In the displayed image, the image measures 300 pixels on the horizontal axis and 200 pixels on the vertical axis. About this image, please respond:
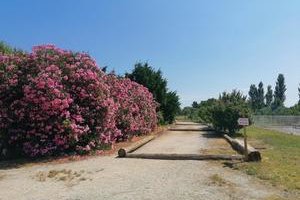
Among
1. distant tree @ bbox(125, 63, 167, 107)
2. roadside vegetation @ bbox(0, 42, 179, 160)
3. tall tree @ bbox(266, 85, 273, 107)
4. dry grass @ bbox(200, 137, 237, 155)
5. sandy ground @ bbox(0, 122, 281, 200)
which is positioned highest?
tall tree @ bbox(266, 85, 273, 107)

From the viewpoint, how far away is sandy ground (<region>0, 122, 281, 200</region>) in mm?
10086

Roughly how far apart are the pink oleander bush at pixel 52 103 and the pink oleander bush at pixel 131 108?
3.40 metres

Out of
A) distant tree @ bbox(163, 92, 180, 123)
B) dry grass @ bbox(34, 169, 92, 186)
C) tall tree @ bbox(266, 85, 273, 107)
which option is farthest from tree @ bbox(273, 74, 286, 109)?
dry grass @ bbox(34, 169, 92, 186)

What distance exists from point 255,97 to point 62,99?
390ft

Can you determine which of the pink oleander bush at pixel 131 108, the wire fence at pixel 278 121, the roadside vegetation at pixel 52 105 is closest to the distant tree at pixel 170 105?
the pink oleander bush at pixel 131 108

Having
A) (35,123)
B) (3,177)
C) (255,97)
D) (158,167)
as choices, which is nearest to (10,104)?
(35,123)

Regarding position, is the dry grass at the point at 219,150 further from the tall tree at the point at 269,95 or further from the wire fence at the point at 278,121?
the tall tree at the point at 269,95

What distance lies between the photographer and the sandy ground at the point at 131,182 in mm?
10086

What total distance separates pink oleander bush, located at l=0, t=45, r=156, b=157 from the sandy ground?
255 cm

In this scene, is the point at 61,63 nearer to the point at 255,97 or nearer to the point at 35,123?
the point at 35,123

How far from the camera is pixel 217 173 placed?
1287 centimetres

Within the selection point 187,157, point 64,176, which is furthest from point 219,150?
point 64,176

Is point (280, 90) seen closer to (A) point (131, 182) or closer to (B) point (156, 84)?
(B) point (156, 84)

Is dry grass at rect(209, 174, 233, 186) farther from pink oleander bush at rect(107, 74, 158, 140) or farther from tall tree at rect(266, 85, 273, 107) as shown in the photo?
tall tree at rect(266, 85, 273, 107)
